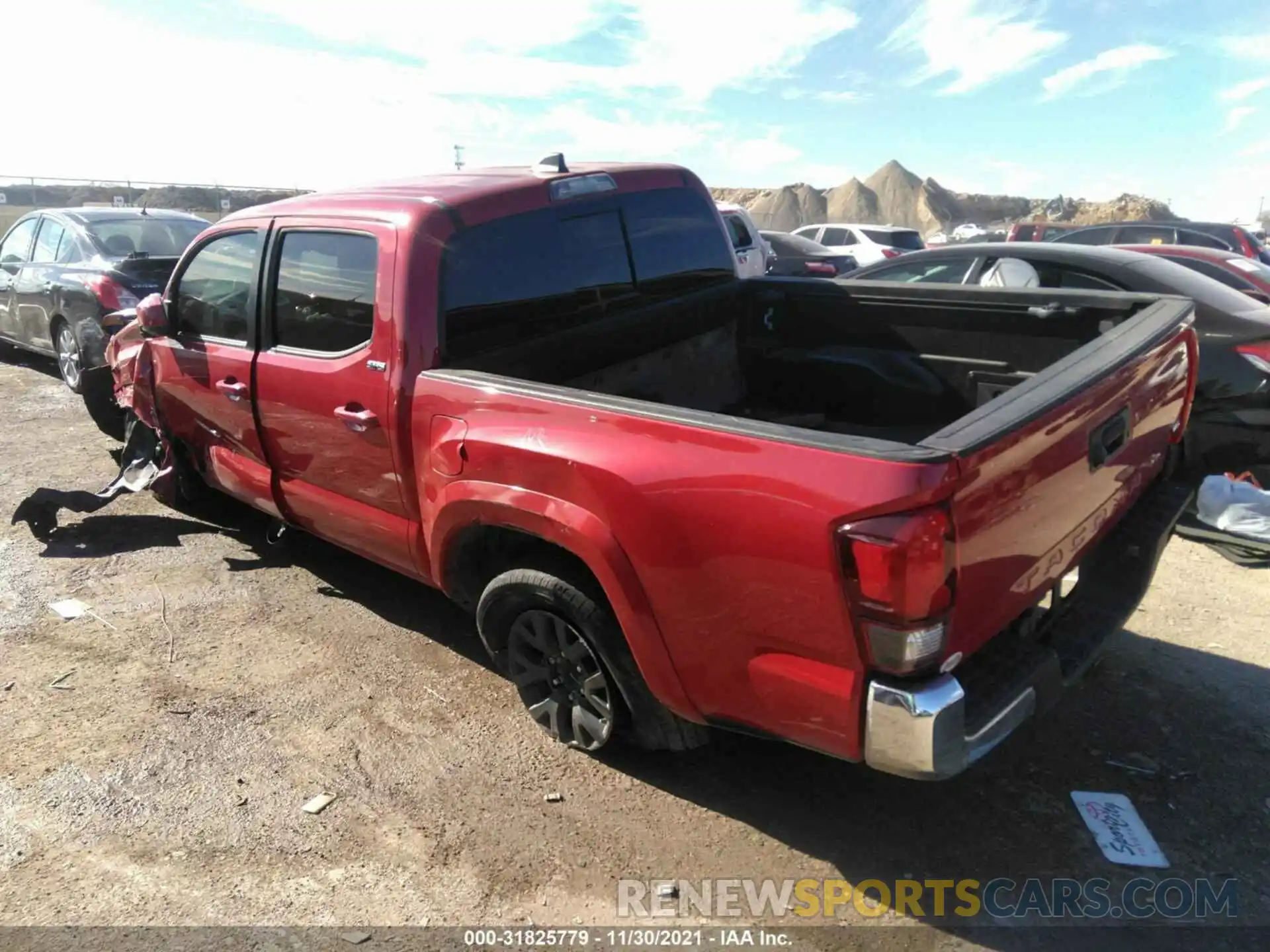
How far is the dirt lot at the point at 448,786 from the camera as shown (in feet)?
9.03

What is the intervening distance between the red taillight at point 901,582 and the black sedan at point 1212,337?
3861 mm

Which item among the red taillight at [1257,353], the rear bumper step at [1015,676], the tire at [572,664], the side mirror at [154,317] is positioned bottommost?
the tire at [572,664]

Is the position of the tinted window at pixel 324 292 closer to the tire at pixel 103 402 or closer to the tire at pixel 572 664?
the tire at pixel 572 664

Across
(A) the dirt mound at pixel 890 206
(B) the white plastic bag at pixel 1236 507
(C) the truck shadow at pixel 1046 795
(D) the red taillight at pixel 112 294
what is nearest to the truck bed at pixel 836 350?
(C) the truck shadow at pixel 1046 795

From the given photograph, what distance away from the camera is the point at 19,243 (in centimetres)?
945

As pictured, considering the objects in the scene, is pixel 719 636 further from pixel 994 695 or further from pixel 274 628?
pixel 274 628

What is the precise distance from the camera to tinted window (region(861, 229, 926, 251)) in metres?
19.8

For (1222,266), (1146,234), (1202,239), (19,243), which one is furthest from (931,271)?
(1202,239)

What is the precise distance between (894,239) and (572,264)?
17.9 meters

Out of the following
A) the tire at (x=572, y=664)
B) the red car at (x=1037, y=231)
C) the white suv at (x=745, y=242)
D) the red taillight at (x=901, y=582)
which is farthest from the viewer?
the red car at (x=1037, y=231)

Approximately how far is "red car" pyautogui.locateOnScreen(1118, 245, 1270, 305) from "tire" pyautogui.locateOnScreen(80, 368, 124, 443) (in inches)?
324

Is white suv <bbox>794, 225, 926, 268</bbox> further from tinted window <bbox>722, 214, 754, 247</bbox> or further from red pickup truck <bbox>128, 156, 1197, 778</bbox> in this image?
red pickup truck <bbox>128, 156, 1197, 778</bbox>

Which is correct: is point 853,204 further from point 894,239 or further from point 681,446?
point 681,446

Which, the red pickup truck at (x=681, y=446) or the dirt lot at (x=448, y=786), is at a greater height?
the red pickup truck at (x=681, y=446)
